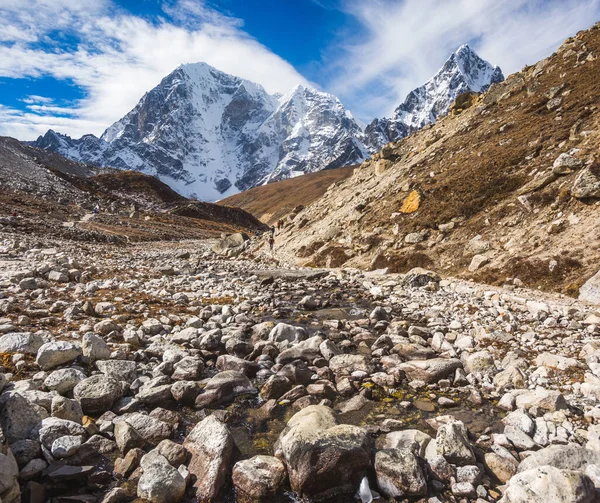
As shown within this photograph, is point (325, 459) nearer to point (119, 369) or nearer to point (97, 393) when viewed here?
point (97, 393)

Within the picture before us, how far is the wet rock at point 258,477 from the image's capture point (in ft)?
17.1

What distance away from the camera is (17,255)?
78.6 ft

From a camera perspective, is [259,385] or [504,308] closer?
[259,385]

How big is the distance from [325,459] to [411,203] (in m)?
25.0

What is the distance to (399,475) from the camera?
17.4 feet

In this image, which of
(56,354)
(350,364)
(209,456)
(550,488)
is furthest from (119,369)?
(550,488)

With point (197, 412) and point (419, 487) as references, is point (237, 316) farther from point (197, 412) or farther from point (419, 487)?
point (419, 487)

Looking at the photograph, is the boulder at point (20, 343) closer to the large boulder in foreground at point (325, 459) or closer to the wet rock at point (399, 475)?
the large boulder in foreground at point (325, 459)

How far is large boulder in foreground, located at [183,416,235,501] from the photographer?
17.1 ft

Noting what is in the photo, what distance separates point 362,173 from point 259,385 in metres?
41.3

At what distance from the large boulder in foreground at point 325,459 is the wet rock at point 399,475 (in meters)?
0.24

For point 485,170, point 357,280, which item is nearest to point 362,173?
point 485,170

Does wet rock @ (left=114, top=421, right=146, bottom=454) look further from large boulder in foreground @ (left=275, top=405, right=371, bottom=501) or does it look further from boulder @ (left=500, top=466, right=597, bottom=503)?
boulder @ (left=500, top=466, right=597, bottom=503)

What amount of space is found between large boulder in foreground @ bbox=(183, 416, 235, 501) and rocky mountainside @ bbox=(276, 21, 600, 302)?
14044 millimetres
